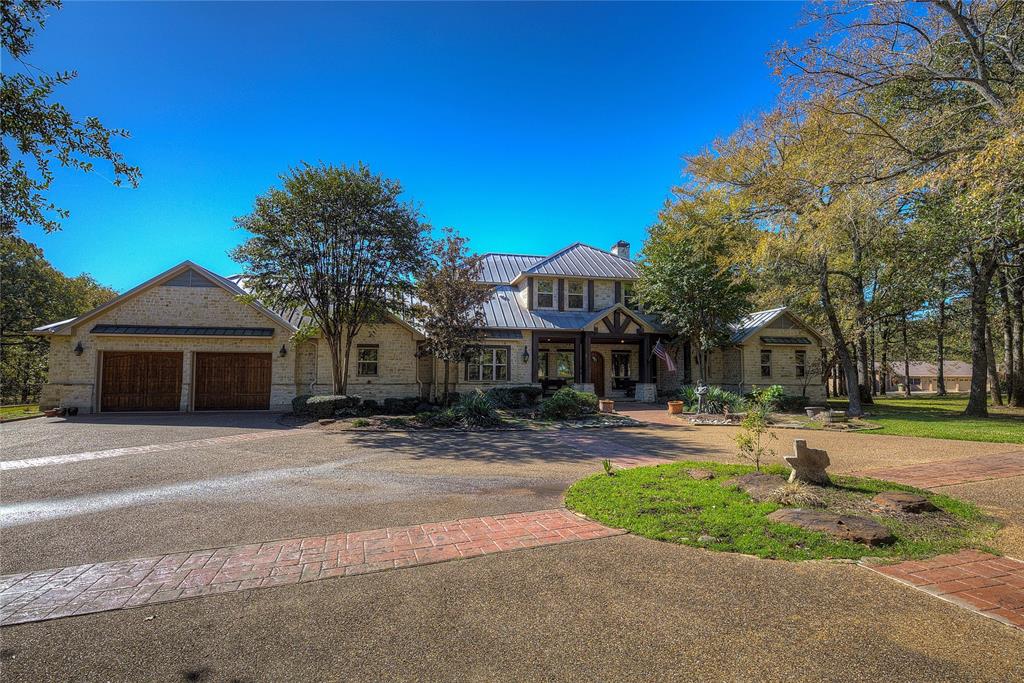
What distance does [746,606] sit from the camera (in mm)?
3445

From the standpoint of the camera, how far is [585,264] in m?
26.4

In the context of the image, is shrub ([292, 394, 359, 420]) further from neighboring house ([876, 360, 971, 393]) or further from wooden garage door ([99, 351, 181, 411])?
neighboring house ([876, 360, 971, 393])

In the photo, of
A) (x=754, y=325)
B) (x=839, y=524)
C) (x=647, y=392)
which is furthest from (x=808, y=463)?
(x=754, y=325)

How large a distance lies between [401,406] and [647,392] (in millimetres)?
12396

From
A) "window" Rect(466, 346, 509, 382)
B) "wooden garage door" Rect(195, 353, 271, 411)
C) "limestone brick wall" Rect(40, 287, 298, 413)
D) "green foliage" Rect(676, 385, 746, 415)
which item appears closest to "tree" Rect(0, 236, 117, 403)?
"limestone brick wall" Rect(40, 287, 298, 413)

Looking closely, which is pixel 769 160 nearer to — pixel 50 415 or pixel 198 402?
pixel 198 402

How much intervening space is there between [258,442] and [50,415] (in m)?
11.0

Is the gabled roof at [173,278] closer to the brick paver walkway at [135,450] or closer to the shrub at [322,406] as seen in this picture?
the shrub at [322,406]

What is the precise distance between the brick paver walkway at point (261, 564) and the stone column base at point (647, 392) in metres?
19.7

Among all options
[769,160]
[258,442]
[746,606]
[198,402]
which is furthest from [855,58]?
[198,402]

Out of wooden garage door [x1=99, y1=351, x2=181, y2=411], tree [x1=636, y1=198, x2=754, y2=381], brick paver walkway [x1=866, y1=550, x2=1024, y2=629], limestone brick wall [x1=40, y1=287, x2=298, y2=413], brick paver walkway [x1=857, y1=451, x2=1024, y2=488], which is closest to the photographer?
brick paver walkway [x1=866, y1=550, x2=1024, y2=629]

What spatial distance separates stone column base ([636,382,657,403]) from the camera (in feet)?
79.3

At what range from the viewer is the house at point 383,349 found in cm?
1827

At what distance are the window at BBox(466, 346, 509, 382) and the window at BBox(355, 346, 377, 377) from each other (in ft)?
13.9
